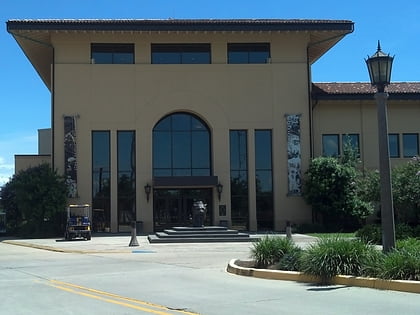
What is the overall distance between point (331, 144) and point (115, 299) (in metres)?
32.4

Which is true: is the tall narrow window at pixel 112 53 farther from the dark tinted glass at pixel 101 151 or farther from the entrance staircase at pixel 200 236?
the entrance staircase at pixel 200 236

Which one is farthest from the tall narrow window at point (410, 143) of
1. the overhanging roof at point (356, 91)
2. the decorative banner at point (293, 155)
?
the decorative banner at point (293, 155)

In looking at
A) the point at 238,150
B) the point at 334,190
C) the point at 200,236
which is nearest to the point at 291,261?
the point at 200,236

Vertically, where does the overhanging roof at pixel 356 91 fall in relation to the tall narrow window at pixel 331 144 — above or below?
above

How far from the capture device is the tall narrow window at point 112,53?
39500 millimetres

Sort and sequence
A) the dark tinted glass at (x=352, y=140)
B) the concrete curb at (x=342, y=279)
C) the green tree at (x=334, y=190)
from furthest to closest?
the dark tinted glass at (x=352, y=140) < the green tree at (x=334, y=190) < the concrete curb at (x=342, y=279)

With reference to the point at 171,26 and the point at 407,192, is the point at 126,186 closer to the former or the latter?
the point at 171,26

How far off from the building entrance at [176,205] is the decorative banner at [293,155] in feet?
18.3

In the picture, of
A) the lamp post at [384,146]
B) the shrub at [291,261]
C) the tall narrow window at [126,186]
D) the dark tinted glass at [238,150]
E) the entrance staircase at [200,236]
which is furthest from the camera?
the dark tinted glass at [238,150]

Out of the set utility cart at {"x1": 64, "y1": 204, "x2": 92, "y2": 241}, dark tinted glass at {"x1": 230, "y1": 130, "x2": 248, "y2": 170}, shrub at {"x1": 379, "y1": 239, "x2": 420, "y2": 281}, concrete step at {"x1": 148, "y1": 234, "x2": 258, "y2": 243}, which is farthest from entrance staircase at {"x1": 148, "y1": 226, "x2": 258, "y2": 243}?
shrub at {"x1": 379, "y1": 239, "x2": 420, "y2": 281}

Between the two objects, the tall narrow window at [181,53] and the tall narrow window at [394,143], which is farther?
the tall narrow window at [394,143]

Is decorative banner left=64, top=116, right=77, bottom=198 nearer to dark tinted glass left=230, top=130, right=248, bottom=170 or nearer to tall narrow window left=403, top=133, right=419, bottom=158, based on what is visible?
dark tinted glass left=230, top=130, right=248, bottom=170

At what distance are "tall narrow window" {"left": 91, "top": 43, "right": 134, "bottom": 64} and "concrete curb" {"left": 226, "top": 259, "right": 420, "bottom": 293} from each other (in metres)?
26.8

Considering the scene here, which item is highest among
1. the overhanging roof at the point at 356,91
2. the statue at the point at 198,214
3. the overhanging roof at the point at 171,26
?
the overhanging roof at the point at 171,26
